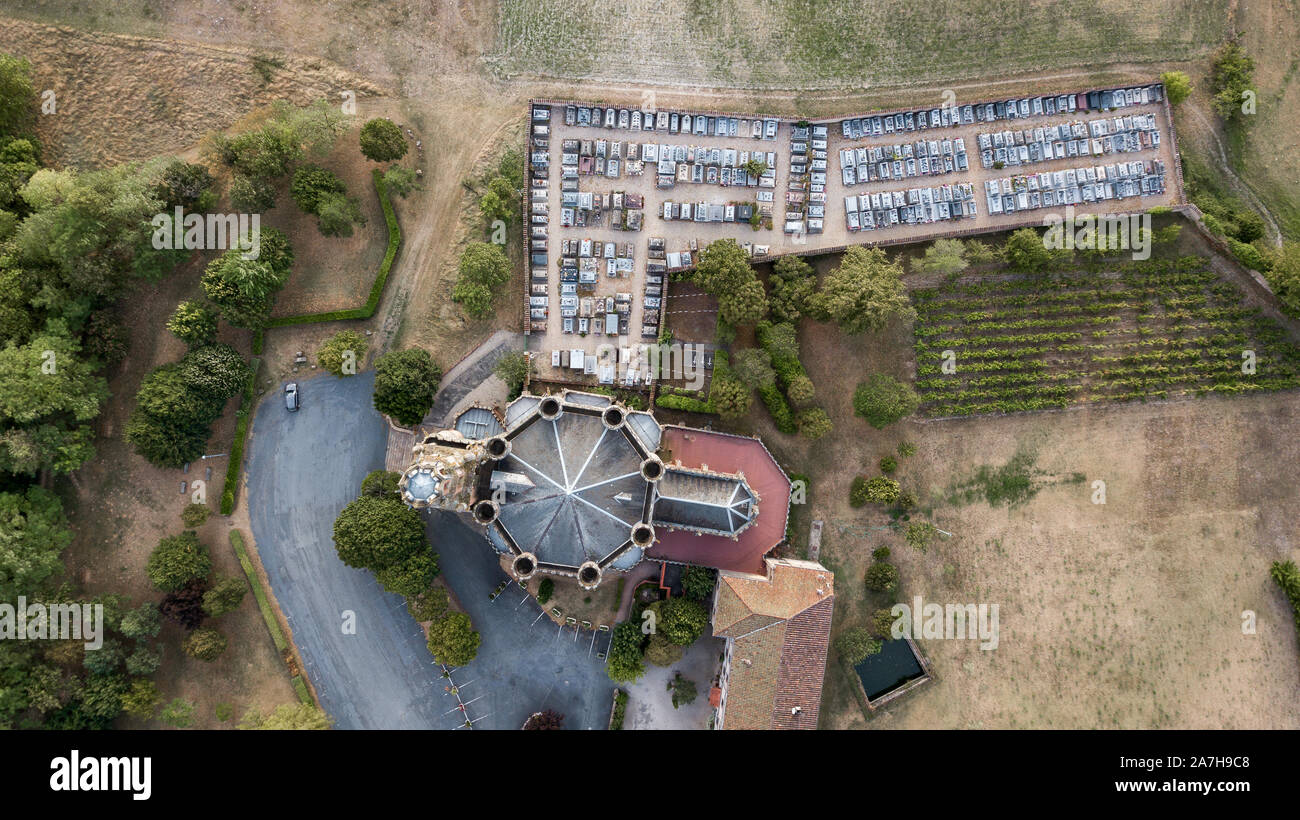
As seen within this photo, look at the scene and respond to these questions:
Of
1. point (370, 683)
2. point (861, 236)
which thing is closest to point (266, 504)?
point (370, 683)

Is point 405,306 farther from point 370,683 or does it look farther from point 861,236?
point 861,236

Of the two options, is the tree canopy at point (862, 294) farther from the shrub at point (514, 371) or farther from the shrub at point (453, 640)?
the shrub at point (453, 640)

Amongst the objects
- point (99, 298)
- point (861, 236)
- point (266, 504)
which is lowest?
point (266, 504)

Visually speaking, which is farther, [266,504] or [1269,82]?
[1269,82]

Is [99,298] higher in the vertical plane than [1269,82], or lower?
lower

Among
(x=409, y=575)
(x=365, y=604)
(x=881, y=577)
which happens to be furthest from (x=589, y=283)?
(x=881, y=577)

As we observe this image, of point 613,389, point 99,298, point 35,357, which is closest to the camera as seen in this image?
point 35,357

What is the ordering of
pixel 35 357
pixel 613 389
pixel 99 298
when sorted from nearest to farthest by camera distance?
1. pixel 35 357
2. pixel 99 298
3. pixel 613 389
